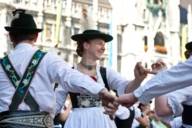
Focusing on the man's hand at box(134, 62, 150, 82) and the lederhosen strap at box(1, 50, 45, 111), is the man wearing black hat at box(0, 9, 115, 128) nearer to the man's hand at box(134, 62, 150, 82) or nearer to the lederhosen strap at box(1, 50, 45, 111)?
the lederhosen strap at box(1, 50, 45, 111)

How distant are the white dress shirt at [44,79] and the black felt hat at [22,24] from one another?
0.39 ft

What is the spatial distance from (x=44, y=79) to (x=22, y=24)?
0.50 meters

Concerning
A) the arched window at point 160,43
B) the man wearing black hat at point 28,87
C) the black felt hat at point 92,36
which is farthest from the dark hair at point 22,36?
the arched window at point 160,43

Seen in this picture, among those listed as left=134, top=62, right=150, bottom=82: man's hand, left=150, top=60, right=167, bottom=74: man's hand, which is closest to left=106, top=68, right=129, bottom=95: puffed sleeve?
left=134, top=62, right=150, bottom=82: man's hand

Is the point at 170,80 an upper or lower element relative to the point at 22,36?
lower

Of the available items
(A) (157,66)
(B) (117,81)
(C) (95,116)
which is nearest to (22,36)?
(A) (157,66)

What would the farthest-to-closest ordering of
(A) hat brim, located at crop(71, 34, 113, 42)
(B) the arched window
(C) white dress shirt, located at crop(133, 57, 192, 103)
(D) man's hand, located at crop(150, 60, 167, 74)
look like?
(B) the arched window, (A) hat brim, located at crop(71, 34, 113, 42), (D) man's hand, located at crop(150, 60, 167, 74), (C) white dress shirt, located at crop(133, 57, 192, 103)

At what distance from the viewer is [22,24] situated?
4141 mm

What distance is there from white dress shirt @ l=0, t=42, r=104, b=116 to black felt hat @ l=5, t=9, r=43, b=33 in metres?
0.12

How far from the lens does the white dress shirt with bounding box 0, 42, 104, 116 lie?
3760mm

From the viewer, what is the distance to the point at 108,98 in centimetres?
368

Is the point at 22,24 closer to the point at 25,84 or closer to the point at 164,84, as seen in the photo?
the point at 25,84

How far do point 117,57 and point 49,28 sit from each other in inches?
189

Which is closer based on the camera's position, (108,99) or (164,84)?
(164,84)
